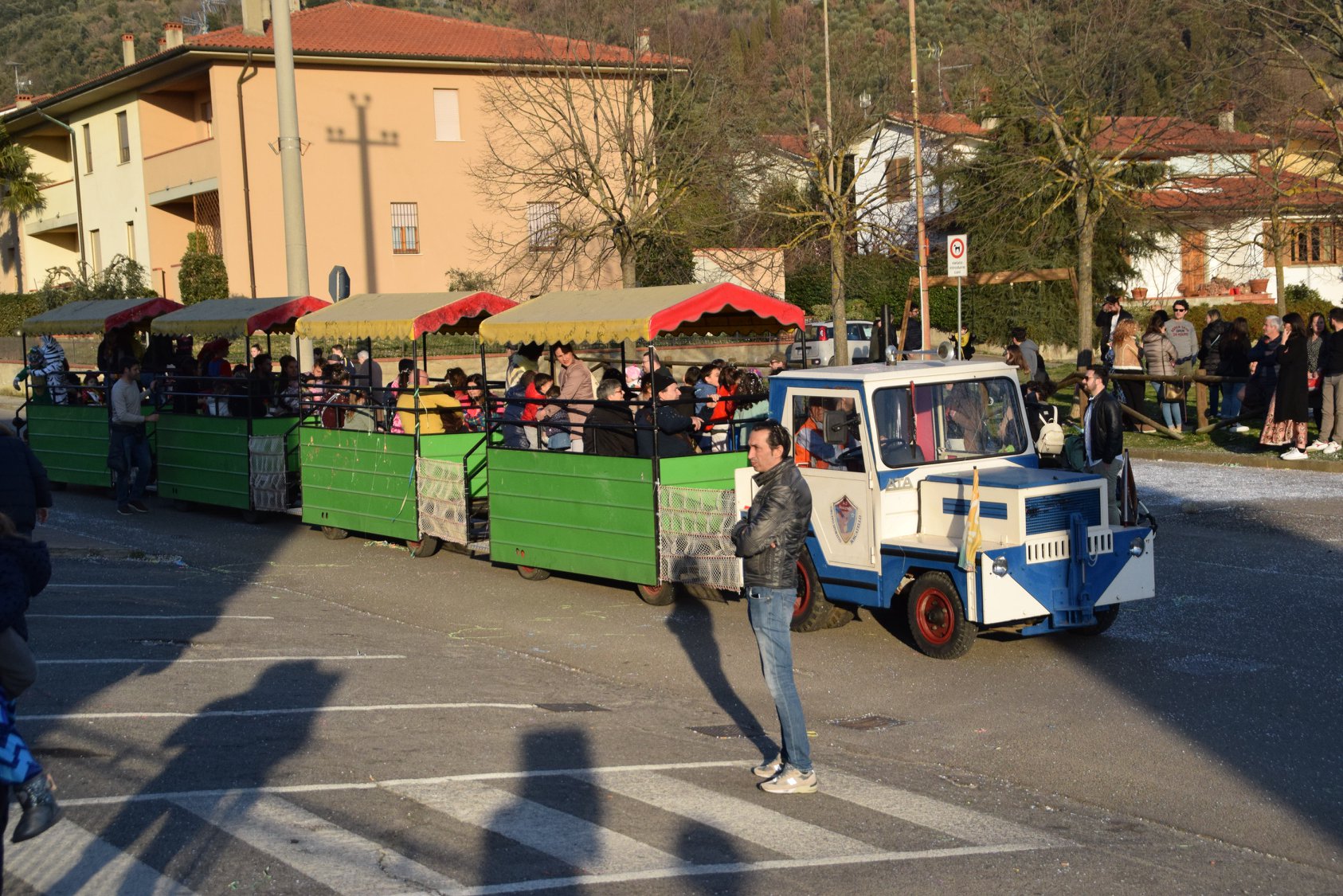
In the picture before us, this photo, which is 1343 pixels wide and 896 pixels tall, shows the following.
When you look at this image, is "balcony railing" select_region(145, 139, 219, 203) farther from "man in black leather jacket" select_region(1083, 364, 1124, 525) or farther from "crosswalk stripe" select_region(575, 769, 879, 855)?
"crosswalk stripe" select_region(575, 769, 879, 855)

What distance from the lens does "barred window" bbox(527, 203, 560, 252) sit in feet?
127

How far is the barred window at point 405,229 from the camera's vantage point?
42.6 metres

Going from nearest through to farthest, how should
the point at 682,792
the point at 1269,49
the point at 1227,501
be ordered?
the point at 682,792
the point at 1227,501
the point at 1269,49

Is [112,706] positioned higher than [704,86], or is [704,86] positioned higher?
[704,86]

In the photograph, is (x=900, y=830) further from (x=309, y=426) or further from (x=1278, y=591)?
(x=309, y=426)

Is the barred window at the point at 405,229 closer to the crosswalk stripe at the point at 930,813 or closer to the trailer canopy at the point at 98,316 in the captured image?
the trailer canopy at the point at 98,316

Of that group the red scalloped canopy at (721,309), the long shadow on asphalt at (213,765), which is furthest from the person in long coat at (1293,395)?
the long shadow on asphalt at (213,765)

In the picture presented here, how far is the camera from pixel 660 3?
39.4m

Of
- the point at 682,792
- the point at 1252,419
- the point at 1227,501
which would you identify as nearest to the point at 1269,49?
the point at 1252,419

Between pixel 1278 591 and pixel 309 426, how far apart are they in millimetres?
10570

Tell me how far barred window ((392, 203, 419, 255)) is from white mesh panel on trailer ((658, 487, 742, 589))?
32.8 metres

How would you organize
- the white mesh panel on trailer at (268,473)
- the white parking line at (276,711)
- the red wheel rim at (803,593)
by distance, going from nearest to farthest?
the white parking line at (276,711) → the red wheel rim at (803,593) → the white mesh panel on trailer at (268,473)

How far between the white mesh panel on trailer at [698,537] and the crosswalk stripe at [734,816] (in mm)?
3934

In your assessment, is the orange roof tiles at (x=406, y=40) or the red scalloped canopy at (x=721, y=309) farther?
the orange roof tiles at (x=406, y=40)
